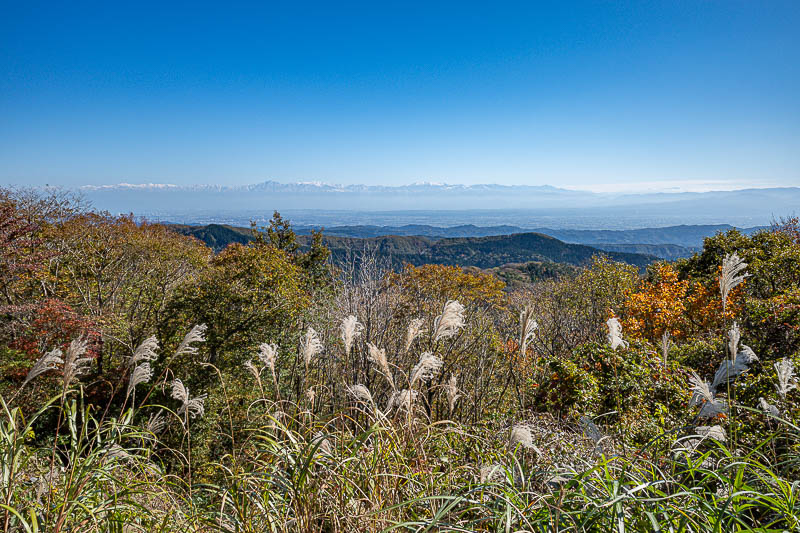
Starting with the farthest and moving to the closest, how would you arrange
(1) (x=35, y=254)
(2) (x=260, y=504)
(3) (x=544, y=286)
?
1. (3) (x=544, y=286)
2. (1) (x=35, y=254)
3. (2) (x=260, y=504)

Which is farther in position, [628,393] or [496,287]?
[496,287]

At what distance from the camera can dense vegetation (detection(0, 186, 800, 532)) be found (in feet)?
5.60

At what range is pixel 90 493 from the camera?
6.07 ft

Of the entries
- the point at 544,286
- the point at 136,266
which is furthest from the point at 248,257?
the point at 544,286

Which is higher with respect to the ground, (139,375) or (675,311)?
(139,375)

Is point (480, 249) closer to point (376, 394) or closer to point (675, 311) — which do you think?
point (675, 311)

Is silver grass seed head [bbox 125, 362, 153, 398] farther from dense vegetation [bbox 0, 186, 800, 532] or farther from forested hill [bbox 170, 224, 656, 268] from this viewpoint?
forested hill [bbox 170, 224, 656, 268]

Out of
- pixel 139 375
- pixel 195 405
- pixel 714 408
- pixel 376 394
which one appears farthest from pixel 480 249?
pixel 139 375

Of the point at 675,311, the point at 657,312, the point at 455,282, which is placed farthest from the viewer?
the point at 455,282

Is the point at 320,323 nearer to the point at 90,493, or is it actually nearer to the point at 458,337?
the point at 458,337

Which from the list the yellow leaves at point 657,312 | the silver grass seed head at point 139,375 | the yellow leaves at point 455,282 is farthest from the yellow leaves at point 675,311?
the silver grass seed head at point 139,375

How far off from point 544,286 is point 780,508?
22902 millimetres

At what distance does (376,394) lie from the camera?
495 cm

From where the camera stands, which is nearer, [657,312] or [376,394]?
[376,394]
